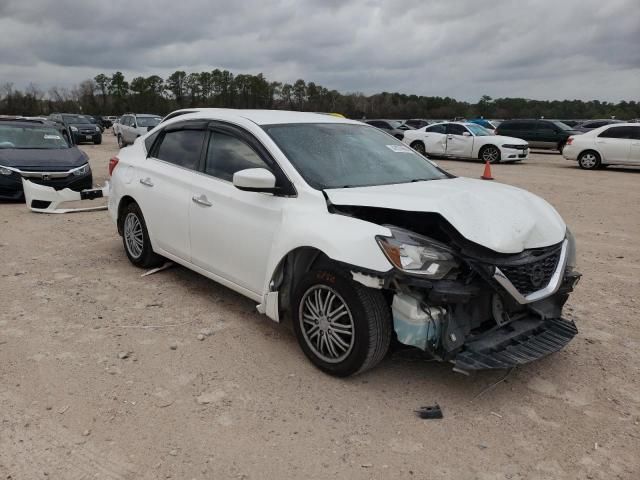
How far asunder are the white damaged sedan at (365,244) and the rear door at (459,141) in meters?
17.0

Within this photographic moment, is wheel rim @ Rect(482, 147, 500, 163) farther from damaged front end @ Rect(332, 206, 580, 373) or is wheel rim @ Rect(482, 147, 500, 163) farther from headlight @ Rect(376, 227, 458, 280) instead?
Result: headlight @ Rect(376, 227, 458, 280)

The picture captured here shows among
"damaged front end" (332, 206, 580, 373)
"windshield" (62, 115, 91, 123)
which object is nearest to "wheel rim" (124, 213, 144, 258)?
"damaged front end" (332, 206, 580, 373)

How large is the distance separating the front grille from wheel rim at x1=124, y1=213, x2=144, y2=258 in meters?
3.78

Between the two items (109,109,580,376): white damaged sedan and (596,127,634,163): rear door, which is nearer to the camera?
(109,109,580,376): white damaged sedan

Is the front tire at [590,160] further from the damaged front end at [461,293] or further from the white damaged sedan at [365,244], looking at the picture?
the damaged front end at [461,293]

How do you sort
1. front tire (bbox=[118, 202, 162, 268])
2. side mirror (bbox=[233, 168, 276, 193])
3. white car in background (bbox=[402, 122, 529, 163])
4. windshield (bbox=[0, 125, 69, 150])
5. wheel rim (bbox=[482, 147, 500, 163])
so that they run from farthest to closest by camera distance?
wheel rim (bbox=[482, 147, 500, 163]) → white car in background (bbox=[402, 122, 529, 163]) → windshield (bbox=[0, 125, 69, 150]) → front tire (bbox=[118, 202, 162, 268]) → side mirror (bbox=[233, 168, 276, 193])

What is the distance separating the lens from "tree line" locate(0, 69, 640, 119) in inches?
2392

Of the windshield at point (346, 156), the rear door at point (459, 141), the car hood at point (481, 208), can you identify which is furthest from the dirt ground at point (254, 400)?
the rear door at point (459, 141)

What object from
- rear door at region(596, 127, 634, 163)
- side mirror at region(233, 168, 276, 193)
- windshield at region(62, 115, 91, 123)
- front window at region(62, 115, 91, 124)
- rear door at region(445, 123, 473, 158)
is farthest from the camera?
windshield at region(62, 115, 91, 123)

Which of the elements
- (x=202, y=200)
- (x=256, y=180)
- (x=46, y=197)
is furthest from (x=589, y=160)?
(x=256, y=180)

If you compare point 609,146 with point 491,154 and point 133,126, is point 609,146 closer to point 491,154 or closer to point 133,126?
point 491,154

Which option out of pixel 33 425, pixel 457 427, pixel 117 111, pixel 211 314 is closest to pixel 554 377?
pixel 457 427

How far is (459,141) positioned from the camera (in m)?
21.1

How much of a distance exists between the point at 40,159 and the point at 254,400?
8.42 m
